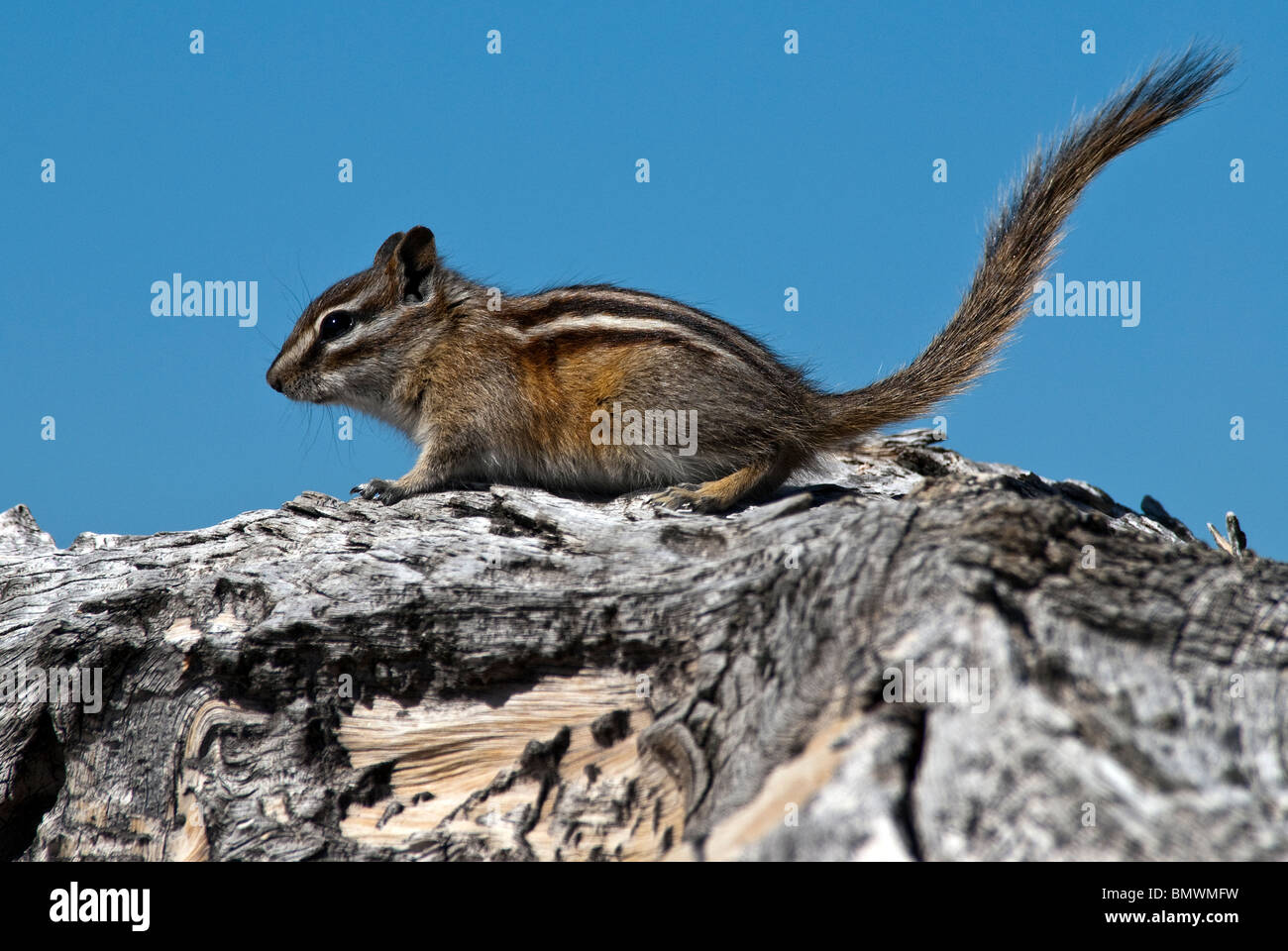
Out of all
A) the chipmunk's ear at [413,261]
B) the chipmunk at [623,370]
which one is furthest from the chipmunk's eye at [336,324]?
the chipmunk's ear at [413,261]

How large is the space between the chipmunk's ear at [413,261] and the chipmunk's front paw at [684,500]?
2.85 metres

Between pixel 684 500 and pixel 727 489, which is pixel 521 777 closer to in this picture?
pixel 684 500

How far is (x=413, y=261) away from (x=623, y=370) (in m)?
2.27

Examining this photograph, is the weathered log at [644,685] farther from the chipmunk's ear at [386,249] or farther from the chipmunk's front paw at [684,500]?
the chipmunk's ear at [386,249]

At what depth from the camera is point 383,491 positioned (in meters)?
7.41

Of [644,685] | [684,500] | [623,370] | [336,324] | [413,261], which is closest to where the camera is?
[644,685]

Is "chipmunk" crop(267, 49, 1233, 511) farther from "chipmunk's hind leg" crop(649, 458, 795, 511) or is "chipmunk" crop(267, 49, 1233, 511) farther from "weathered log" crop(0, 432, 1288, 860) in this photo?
"weathered log" crop(0, 432, 1288, 860)

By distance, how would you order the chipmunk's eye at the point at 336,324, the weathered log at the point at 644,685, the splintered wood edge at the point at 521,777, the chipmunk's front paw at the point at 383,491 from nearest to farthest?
1. the weathered log at the point at 644,685
2. the splintered wood edge at the point at 521,777
3. the chipmunk's front paw at the point at 383,491
4. the chipmunk's eye at the point at 336,324

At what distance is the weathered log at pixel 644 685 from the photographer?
3.18m

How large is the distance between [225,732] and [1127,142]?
645cm

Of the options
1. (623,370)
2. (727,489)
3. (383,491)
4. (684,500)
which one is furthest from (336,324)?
(727,489)

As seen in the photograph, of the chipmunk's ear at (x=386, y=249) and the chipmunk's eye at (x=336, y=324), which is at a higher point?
the chipmunk's ear at (x=386, y=249)
